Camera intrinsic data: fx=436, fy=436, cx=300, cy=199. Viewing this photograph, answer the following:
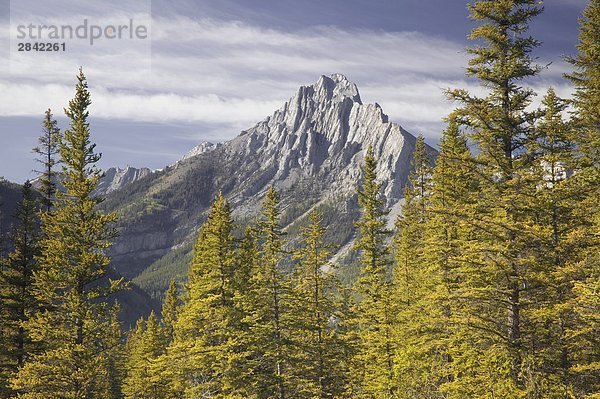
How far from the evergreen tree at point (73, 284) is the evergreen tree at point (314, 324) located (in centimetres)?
1144

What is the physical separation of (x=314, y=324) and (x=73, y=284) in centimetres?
1459

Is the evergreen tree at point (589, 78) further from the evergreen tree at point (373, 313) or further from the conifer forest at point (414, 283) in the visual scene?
the evergreen tree at point (373, 313)

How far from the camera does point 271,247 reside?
28172 millimetres

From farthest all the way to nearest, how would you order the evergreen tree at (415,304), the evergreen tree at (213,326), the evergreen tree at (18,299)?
the evergreen tree at (213,326), the evergreen tree at (18,299), the evergreen tree at (415,304)

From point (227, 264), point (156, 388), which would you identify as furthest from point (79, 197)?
point (156, 388)

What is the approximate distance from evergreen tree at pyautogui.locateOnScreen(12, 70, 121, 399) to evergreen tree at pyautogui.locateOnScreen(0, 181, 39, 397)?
2.56 metres

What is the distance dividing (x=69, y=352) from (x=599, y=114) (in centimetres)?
2927

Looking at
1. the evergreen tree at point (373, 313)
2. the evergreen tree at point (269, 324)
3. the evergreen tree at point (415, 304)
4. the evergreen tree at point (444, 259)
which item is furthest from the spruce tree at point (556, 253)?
the evergreen tree at point (269, 324)

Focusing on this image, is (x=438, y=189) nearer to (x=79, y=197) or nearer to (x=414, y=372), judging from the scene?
(x=414, y=372)

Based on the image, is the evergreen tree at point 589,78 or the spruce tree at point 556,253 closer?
the spruce tree at point 556,253

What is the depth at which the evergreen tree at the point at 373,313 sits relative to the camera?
1137 inches

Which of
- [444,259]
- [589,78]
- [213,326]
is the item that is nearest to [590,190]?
[444,259]

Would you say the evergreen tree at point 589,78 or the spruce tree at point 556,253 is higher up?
the evergreen tree at point 589,78

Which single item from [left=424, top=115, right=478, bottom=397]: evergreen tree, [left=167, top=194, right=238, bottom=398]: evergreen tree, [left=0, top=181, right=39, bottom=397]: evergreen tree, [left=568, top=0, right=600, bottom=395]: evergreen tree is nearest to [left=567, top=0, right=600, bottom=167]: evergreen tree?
[left=568, top=0, right=600, bottom=395]: evergreen tree
